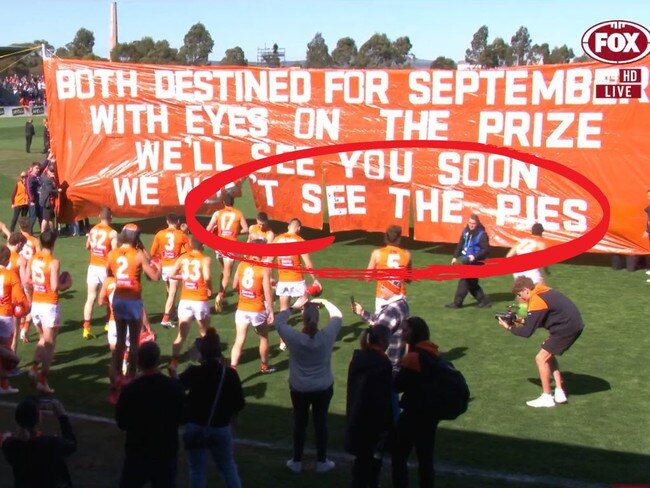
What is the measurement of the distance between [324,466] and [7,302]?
15.5 feet

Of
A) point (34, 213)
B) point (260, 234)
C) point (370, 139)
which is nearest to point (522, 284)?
point (260, 234)

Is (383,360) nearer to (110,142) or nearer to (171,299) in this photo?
(171,299)

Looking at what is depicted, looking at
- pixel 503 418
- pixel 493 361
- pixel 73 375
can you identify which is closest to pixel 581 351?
pixel 493 361

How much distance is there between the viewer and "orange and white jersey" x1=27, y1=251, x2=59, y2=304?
38.3 feet

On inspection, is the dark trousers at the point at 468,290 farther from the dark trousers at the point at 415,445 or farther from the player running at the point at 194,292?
the dark trousers at the point at 415,445

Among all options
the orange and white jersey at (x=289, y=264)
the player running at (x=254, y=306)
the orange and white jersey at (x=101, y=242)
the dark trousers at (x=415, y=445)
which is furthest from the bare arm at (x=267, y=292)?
the dark trousers at (x=415, y=445)

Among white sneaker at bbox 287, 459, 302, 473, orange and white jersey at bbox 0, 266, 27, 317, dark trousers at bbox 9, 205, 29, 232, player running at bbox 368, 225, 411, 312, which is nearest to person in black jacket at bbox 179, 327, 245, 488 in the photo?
white sneaker at bbox 287, 459, 302, 473

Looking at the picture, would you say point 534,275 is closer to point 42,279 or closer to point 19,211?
point 42,279

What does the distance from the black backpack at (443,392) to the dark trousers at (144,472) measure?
83.3 inches

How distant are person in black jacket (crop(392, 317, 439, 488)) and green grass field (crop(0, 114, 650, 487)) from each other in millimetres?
991

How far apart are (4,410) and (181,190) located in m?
11.7

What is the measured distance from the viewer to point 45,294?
38.5 feet

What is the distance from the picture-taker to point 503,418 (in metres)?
10.4

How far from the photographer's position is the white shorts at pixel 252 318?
11.9 meters
